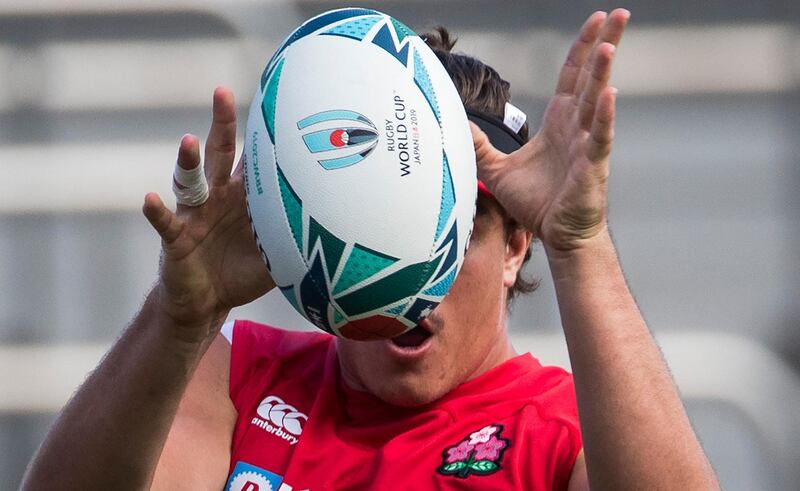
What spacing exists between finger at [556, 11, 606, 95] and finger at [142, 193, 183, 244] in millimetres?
569

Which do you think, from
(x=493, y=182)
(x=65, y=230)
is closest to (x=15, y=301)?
(x=65, y=230)

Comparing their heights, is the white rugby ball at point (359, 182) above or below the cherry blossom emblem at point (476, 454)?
above

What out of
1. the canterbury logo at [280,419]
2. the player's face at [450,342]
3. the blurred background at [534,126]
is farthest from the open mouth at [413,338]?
the blurred background at [534,126]

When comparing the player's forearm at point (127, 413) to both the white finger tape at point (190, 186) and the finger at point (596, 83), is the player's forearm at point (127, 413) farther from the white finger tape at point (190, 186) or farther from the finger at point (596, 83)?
the finger at point (596, 83)

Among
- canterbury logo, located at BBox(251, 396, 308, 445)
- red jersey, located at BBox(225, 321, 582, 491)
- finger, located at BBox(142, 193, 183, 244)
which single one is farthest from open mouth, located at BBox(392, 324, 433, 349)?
finger, located at BBox(142, 193, 183, 244)

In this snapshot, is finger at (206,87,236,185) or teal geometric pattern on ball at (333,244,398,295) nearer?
teal geometric pattern on ball at (333,244,398,295)

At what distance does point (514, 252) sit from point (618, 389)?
58 centimetres

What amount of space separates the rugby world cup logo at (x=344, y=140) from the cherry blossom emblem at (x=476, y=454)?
0.57 meters

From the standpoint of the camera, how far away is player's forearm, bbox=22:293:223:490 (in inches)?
68.1

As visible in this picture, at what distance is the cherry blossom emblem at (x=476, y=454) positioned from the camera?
1808 mm

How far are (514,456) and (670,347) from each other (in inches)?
53.6

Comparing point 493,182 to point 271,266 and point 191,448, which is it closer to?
point 271,266

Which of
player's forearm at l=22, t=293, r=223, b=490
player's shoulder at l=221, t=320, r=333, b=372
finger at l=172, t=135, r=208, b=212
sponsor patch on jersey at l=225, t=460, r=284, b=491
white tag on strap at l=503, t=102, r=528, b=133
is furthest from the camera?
player's shoulder at l=221, t=320, r=333, b=372

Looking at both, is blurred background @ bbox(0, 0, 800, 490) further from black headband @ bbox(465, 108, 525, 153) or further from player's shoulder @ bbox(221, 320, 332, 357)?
black headband @ bbox(465, 108, 525, 153)
